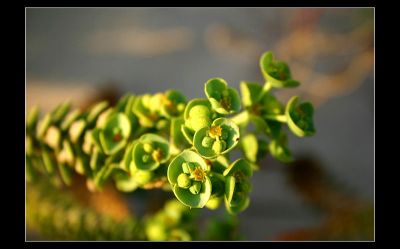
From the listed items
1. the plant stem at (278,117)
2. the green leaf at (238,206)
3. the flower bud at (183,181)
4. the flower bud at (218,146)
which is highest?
the plant stem at (278,117)

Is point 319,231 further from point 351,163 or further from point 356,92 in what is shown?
point 356,92

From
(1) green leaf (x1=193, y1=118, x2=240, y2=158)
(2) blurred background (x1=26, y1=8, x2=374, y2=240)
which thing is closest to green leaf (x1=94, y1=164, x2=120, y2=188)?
(1) green leaf (x1=193, y1=118, x2=240, y2=158)

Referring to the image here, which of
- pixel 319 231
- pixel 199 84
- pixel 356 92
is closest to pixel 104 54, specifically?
pixel 199 84

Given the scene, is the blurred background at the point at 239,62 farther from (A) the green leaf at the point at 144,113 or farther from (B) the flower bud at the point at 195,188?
(B) the flower bud at the point at 195,188

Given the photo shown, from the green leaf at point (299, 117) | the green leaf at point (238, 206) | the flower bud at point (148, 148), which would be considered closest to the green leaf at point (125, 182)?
the flower bud at point (148, 148)

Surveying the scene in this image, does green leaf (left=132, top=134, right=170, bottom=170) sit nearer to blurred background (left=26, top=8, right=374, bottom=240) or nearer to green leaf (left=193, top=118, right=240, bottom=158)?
green leaf (left=193, top=118, right=240, bottom=158)
